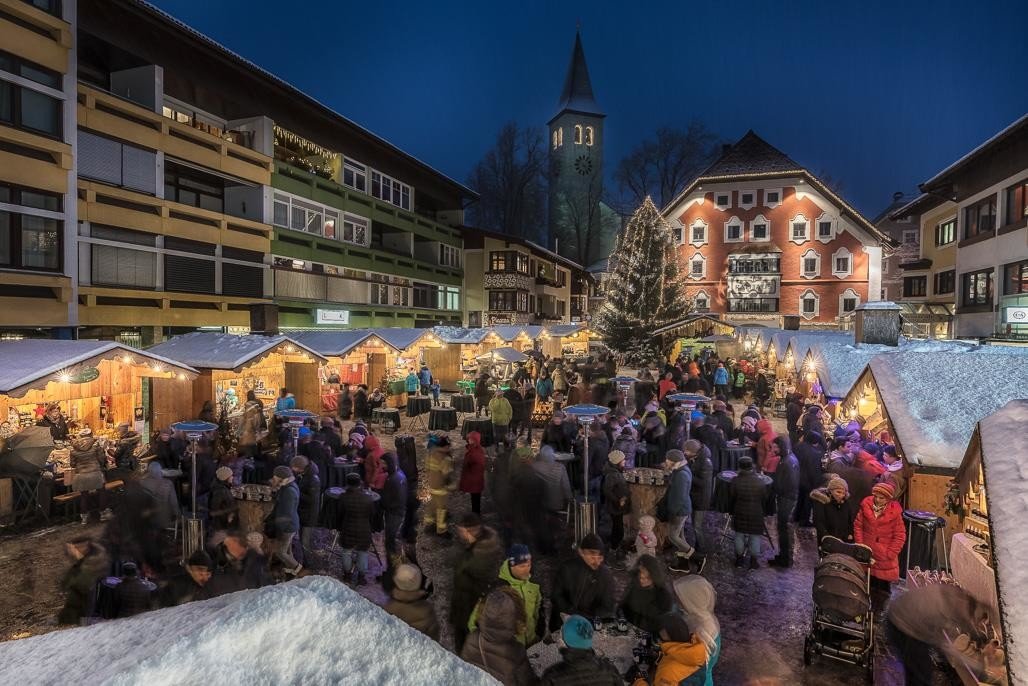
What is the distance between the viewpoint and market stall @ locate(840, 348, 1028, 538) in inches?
313

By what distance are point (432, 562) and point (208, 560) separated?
4.08 meters

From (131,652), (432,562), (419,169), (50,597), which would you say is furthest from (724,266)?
(131,652)

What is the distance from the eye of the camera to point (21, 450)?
10922mm

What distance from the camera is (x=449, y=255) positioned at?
44.9 meters

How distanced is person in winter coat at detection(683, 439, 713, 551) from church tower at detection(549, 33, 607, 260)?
64.0 m

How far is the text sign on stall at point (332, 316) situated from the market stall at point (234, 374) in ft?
33.6

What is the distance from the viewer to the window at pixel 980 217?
24750mm

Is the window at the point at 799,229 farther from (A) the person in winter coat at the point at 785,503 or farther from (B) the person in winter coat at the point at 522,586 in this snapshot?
(B) the person in winter coat at the point at 522,586

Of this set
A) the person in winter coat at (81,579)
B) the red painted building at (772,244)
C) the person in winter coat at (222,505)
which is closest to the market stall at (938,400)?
the person in winter coat at (81,579)

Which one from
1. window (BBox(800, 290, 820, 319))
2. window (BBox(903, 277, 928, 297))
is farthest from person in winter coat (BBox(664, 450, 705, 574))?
window (BBox(800, 290, 820, 319))

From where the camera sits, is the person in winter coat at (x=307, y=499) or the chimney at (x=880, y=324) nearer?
the person in winter coat at (x=307, y=499)

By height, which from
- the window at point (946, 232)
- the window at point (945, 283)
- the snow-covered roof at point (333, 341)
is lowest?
the snow-covered roof at point (333, 341)

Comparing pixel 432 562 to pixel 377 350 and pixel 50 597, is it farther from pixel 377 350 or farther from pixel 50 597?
pixel 377 350

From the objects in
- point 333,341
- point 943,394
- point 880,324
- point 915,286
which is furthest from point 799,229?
point 943,394
